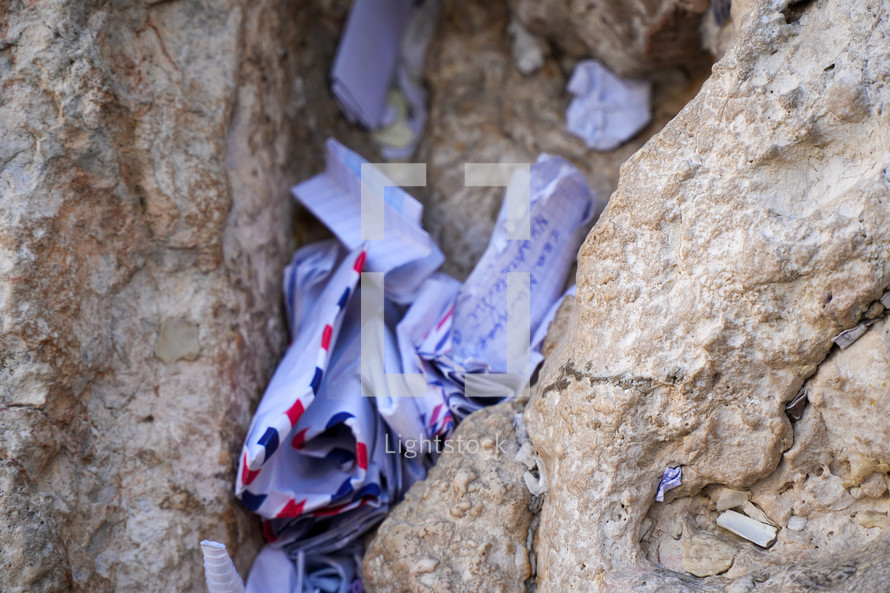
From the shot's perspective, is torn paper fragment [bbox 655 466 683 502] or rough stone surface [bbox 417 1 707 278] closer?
torn paper fragment [bbox 655 466 683 502]

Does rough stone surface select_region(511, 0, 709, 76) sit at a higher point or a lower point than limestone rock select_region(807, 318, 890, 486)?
higher

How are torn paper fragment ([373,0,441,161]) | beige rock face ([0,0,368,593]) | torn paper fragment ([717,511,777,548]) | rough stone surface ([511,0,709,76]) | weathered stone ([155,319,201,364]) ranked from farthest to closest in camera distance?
1. torn paper fragment ([373,0,441,161])
2. rough stone surface ([511,0,709,76])
3. weathered stone ([155,319,201,364])
4. beige rock face ([0,0,368,593])
5. torn paper fragment ([717,511,777,548])

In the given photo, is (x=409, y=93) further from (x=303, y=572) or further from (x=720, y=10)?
(x=303, y=572)

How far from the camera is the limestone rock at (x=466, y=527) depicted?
114 cm

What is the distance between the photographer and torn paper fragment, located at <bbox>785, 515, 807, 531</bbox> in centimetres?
98

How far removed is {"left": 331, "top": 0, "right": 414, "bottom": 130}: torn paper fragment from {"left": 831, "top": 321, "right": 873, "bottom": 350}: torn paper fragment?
56.4 inches

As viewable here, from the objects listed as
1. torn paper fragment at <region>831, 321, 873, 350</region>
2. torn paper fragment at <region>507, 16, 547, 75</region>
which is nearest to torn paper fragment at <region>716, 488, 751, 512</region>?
torn paper fragment at <region>831, 321, 873, 350</region>

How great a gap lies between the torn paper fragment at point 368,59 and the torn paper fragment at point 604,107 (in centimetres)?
55

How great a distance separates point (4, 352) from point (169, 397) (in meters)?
0.29

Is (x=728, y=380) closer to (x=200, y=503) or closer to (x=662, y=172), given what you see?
(x=662, y=172)

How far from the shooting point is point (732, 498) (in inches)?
40.9

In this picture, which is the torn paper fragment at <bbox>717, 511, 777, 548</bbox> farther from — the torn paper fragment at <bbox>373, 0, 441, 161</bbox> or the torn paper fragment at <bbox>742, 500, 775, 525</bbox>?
the torn paper fragment at <bbox>373, 0, 441, 161</bbox>

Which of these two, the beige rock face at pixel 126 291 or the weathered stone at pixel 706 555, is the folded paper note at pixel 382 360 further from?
the weathered stone at pixel 706 555

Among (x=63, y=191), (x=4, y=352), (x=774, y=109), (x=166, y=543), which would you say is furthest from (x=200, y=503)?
(x=774, y=109)
